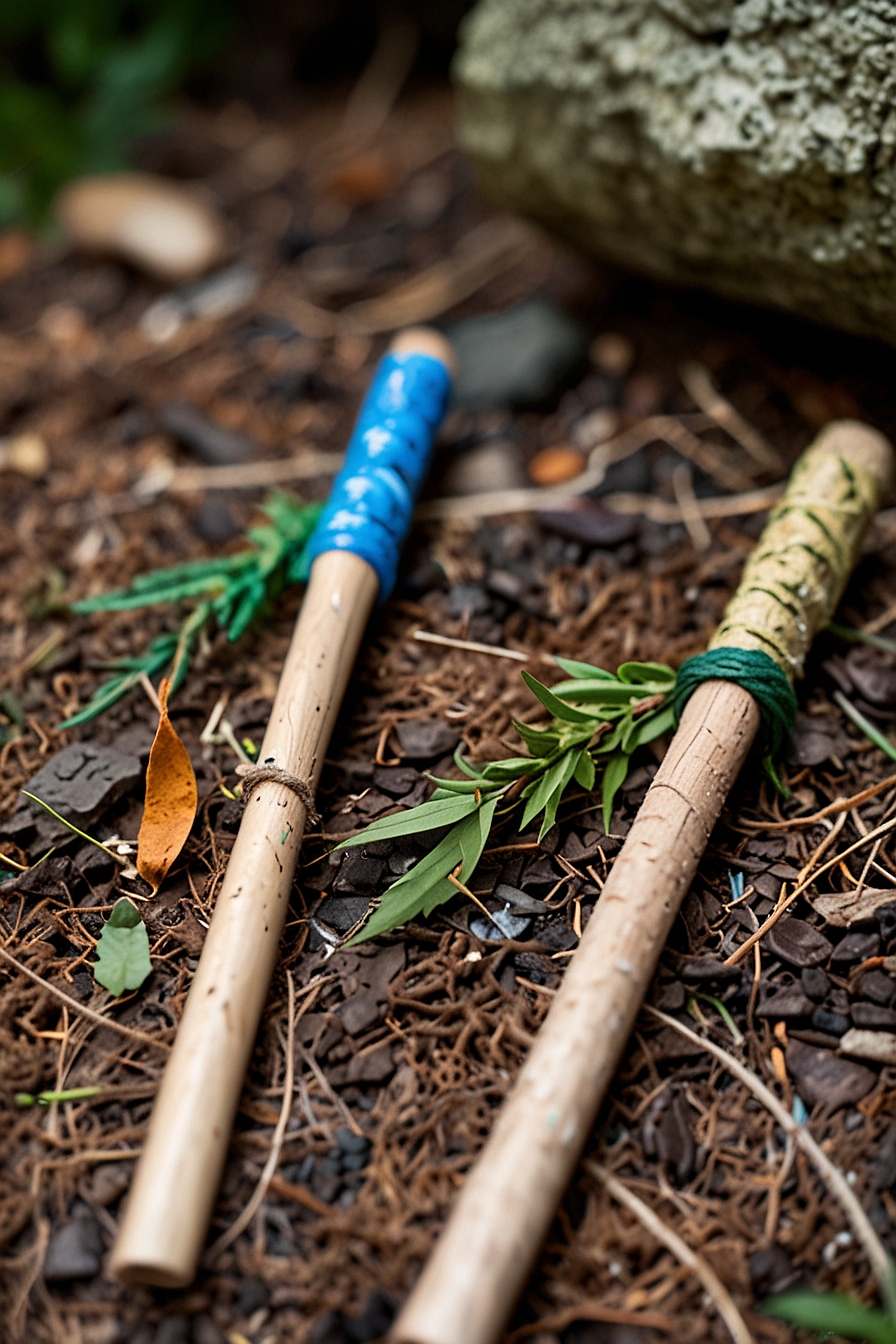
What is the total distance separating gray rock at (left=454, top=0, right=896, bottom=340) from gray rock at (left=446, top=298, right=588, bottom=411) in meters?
0.23

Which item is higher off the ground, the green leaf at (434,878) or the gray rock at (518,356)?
the gray rock at (518,356)

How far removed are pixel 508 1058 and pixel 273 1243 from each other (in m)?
0.40

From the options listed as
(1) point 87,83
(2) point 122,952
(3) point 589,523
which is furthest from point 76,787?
(1) point 87,83

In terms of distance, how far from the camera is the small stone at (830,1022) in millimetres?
1566

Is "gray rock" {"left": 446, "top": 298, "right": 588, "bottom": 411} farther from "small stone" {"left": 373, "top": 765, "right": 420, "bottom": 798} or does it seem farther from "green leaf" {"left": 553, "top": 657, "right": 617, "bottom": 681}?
"small stone" {"left": 373, "top": 765, "right": 420, "bottom": 798}

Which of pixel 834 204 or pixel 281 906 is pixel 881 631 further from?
pixel 281 906

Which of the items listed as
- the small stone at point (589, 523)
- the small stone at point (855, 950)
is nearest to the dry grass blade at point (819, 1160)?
the small stone at point (855, 950)

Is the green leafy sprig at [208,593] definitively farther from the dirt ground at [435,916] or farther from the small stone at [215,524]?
the small stone at [215,524]

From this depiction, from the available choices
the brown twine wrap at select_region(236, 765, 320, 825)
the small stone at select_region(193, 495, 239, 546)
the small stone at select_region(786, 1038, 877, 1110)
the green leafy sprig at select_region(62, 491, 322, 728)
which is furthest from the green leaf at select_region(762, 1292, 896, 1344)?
the small stone at select_region(193, 495, 239, 546)

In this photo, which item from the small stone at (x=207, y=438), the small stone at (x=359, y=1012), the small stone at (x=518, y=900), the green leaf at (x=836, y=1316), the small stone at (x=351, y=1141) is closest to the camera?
the green leaf at (x=836, y=1316)

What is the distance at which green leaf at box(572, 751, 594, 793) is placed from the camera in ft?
5.79

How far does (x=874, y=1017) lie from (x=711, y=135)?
168cm

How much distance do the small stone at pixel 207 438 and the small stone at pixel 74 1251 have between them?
174 cm

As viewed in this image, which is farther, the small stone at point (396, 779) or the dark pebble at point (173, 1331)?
the small stone at point (396, 779)
